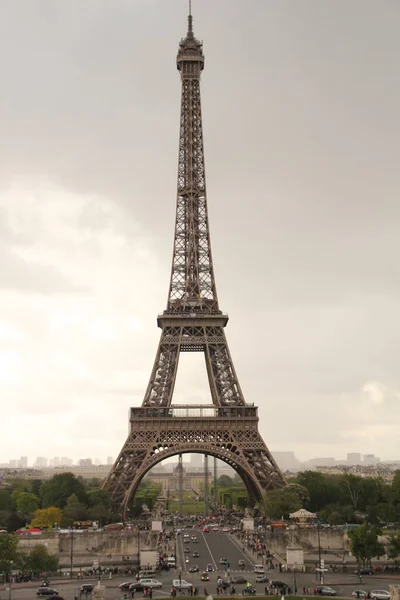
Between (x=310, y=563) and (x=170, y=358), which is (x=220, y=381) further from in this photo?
(x=310, y=563)

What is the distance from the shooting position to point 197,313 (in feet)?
265

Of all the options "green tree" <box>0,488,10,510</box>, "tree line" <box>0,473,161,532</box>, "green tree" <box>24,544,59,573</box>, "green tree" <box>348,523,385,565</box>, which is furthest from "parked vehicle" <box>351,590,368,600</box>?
"green tree" <box>0,488,10,510</box>

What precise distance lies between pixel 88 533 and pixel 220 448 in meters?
19.0

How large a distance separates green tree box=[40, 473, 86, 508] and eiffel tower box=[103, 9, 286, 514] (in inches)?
680

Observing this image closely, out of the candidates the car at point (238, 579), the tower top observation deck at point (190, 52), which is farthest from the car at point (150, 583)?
the tower top observation deck at point (190, 52)

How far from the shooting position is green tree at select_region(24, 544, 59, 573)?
48.2 metres

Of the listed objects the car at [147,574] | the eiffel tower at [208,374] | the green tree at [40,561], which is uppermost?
the eiffel tower at [208,374]

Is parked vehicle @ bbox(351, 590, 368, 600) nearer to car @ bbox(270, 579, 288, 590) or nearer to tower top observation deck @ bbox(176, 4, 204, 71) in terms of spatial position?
car @ bbox(270, 579, 288, 590)

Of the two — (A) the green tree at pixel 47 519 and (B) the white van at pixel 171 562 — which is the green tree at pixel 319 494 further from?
(B) the white van at pixel 171 562

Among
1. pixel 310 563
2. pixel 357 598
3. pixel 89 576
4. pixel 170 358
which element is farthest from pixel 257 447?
pixel 357 598

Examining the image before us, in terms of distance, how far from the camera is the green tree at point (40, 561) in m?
48.2

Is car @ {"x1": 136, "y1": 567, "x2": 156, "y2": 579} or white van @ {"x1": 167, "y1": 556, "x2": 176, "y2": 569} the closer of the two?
car @ {"x1": 136, "y1": 567, "x2": 156, "y2": 579}

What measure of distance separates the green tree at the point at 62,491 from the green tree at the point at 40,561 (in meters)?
35.0

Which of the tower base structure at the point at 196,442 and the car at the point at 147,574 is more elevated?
the tower base structure at the point at 196,442
